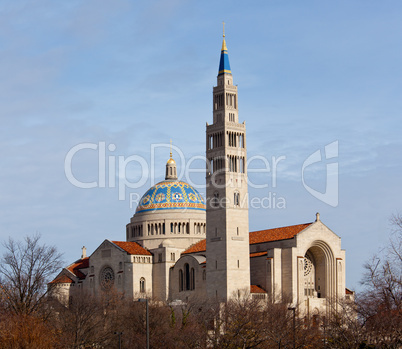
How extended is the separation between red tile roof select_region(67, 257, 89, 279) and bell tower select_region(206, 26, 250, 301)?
95.0 feet

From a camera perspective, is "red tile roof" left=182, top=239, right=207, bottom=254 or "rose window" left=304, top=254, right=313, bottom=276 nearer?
"rose window" left=304, top=254, right=313, bottom=276

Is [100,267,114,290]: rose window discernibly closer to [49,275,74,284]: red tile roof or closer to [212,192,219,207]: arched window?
[49,275,74,284]: red tile roof

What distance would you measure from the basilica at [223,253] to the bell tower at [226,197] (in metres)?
0.11

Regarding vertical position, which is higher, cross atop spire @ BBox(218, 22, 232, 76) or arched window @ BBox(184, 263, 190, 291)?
cross atop spire @ BBox(218, 22, 232, 76)

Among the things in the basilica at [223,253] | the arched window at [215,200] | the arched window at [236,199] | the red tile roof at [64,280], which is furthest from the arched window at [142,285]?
the arched window at [236,199]

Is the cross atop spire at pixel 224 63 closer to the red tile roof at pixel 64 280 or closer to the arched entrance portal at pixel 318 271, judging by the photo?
the arched entrance portal at pixel 318 271

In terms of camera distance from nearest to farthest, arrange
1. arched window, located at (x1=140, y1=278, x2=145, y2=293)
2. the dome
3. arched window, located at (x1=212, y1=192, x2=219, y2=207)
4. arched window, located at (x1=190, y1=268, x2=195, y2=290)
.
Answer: arched window, located at (x1=212, y1=192, x2=219, y2=207) < arched window, located at (x1=190, y1=268, x2=195, y2=290) < arched window, located at (x1=140, y1=278, x2=145, y2=293) < the dome

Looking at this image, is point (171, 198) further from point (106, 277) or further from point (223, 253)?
point (223, 253)

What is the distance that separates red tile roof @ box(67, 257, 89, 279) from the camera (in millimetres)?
118350

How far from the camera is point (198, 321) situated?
8000cm

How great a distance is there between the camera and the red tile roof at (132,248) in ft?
362

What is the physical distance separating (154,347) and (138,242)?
154ft

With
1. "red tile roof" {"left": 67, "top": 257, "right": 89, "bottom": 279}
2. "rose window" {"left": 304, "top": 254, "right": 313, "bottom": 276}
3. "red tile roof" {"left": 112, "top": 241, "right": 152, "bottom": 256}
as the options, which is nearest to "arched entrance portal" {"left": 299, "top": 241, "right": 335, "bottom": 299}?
"rose window" {"left": 304, "top": 254, "right": 313, "bottom": 276}

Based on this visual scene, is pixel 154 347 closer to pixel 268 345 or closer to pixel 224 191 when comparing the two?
pixel 268 345
